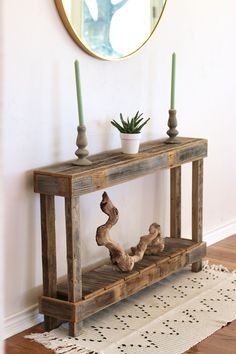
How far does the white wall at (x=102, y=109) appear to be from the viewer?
7.66 feet

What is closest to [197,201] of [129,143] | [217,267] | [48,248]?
[217,267]

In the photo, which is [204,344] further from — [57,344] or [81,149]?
[81,149]

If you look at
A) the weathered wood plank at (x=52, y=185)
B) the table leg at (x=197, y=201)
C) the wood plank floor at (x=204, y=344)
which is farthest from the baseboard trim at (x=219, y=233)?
the weathered wood plank at (x=52, y=185)

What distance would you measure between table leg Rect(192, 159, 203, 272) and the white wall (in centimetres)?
18

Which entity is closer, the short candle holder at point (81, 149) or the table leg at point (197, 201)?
the short candle holder at point (81, 149)

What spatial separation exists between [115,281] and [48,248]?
337mm

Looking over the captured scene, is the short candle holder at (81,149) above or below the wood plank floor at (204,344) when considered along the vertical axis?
above

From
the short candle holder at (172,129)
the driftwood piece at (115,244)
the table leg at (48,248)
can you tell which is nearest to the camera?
the table leg at (48,248)

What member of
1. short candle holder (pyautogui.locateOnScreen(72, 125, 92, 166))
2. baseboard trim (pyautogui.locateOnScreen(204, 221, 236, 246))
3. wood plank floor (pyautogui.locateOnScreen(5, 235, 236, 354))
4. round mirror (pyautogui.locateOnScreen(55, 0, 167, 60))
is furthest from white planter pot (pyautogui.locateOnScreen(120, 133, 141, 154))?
baseboard trim (pyautogui.locateOnScreen(204, 221, 236, 246))

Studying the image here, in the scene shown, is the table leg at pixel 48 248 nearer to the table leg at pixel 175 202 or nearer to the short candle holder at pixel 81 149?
the short candle holder at pixel 81 149

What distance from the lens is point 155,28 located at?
115 inches

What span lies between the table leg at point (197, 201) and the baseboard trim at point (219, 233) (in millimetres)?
492

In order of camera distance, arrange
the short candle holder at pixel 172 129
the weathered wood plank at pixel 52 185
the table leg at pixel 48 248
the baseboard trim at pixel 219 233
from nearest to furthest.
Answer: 1. the weathered wood plank at pixel 52 185
2. the table leg at pixel 48 248
3. the short candle holder at pixel 172 129
4. the baseboard trim at pixel 219 233

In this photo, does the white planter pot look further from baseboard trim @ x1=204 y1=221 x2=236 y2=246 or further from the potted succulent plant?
baseboard trim @ x1=204 y1=221 x2=236 y2=246
